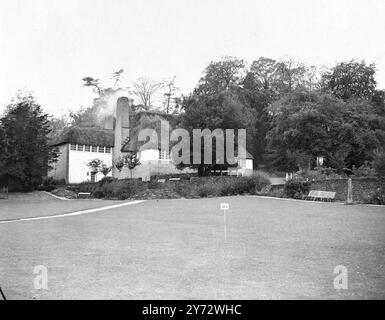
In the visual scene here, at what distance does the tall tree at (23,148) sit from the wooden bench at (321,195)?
83.5 ft

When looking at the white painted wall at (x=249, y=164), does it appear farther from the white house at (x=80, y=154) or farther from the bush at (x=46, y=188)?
the bush at (x=46, y=188)

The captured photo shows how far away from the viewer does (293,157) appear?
47.0m

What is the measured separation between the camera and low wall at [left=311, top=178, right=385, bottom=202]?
93.2 feet

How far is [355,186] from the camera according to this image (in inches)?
1169

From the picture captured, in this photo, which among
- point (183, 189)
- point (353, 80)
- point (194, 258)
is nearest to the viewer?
point (194, 258)

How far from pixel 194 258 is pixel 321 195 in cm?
2209

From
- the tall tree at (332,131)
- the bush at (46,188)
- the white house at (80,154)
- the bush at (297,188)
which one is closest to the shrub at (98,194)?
the bush at (46,188)

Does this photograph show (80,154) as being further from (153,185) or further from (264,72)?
(264,72)

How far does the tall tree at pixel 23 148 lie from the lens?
131 feet

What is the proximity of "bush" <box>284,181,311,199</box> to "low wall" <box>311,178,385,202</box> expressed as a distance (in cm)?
52

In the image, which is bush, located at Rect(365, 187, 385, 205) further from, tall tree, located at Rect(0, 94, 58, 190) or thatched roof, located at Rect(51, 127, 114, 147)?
thatched roof, located at Rect(51, 127, 114, 147)

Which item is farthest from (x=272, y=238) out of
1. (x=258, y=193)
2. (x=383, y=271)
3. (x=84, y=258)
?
(x=258, y=193)

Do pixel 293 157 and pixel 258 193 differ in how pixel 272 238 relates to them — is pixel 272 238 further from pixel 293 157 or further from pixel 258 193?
pixel 293 157

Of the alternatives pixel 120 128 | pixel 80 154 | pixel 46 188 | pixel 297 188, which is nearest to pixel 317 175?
pixel 297 188
